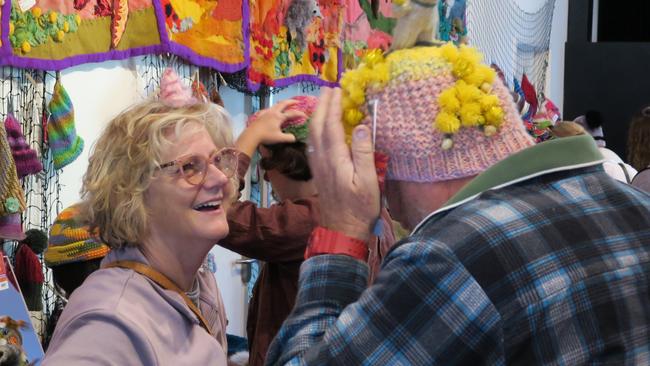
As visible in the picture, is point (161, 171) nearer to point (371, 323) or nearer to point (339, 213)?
point (339, 213)

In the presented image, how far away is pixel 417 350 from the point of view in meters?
1.18

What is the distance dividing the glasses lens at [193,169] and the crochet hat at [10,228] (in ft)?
2.97

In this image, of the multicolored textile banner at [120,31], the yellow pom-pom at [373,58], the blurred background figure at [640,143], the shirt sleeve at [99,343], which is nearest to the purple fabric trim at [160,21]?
the multicolored textile banner at [120,31]

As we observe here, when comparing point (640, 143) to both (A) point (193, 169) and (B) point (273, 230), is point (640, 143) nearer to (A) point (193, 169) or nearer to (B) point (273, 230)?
(B) point (273, 230)

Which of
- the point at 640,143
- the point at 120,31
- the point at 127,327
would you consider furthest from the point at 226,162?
the point at 640,143

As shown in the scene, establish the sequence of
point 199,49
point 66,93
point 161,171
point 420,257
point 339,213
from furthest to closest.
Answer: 1. point 199,49
2. point 66,93
3. point 161,171
4. point 339,213
5. point 420,257

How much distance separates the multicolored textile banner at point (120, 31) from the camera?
286cm

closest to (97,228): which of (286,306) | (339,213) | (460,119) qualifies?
(286,306)

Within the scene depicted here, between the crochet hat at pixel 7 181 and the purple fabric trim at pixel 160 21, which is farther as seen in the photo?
the purple fabric trim at pixel 160 21

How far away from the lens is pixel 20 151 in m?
2.81

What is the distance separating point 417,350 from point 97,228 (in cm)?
111

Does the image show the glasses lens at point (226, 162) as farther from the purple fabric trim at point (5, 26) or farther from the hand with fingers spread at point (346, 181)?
the purple fabric trim at point (5, 26)

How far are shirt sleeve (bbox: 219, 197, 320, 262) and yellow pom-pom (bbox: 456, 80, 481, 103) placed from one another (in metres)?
1.16

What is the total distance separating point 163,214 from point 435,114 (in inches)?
33.0
